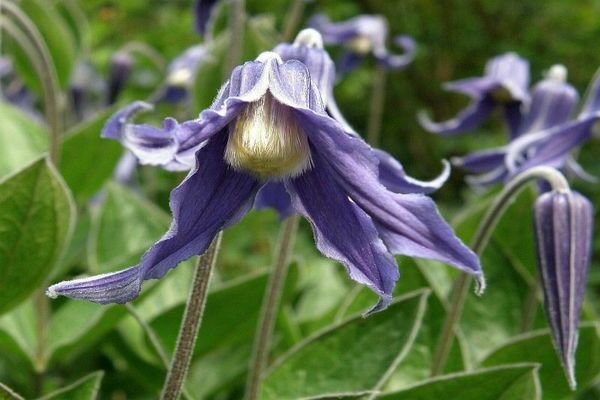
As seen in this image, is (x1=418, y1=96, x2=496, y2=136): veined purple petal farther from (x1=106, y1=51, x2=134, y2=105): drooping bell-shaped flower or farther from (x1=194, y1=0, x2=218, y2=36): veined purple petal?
(x1=106, y1=51, x2=134, y2=105): drooping bell-shaped flower

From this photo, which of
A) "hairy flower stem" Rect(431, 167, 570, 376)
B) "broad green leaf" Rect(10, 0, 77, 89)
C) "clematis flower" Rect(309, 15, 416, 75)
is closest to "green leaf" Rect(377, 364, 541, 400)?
"hairy flower stem" Rect(431, 167, 570, 376)

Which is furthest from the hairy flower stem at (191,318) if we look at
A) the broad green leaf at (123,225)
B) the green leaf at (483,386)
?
the broad green leaf at (123,225)

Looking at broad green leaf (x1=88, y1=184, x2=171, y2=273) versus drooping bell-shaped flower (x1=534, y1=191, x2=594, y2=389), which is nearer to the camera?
drooping bell-shaped flower (x1=534, y1=191, x2=594, y2=389)

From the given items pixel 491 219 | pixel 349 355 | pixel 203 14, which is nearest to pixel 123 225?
pixel 203 14

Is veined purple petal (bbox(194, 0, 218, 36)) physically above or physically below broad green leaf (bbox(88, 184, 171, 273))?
above

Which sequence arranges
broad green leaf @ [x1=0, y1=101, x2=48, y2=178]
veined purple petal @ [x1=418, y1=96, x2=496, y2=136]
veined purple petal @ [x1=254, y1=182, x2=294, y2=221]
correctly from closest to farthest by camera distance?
veined purple petal @ [x1=254, y1=182, x2=294, y2=221] → broad green leaf @ [x1=0, y1=101, x2=48, y2=178] → veined purple petal @ [x1=418, y1=96, x2=496, y2=136]

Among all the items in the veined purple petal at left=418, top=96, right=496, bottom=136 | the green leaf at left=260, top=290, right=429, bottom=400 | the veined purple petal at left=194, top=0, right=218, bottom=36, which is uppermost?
the veined purple petal at left=194, top=0, right=218, bottom=36

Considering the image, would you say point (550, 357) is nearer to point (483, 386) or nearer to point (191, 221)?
point (483, 386)

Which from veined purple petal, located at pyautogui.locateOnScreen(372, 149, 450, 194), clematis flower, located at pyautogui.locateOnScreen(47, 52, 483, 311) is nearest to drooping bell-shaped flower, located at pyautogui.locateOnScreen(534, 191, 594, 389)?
veined purple petal, located at pyautogui.locateOnScreen(372, 149, 450, 194)

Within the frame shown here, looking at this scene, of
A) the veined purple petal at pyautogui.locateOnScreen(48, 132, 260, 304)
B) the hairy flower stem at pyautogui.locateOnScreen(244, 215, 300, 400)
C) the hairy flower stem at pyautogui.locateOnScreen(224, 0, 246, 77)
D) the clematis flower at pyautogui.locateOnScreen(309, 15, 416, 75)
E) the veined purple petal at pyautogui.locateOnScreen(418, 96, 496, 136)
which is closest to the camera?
the veined purple petal at pyautogui.locateOnScreen(48, 132, 260, 304)
